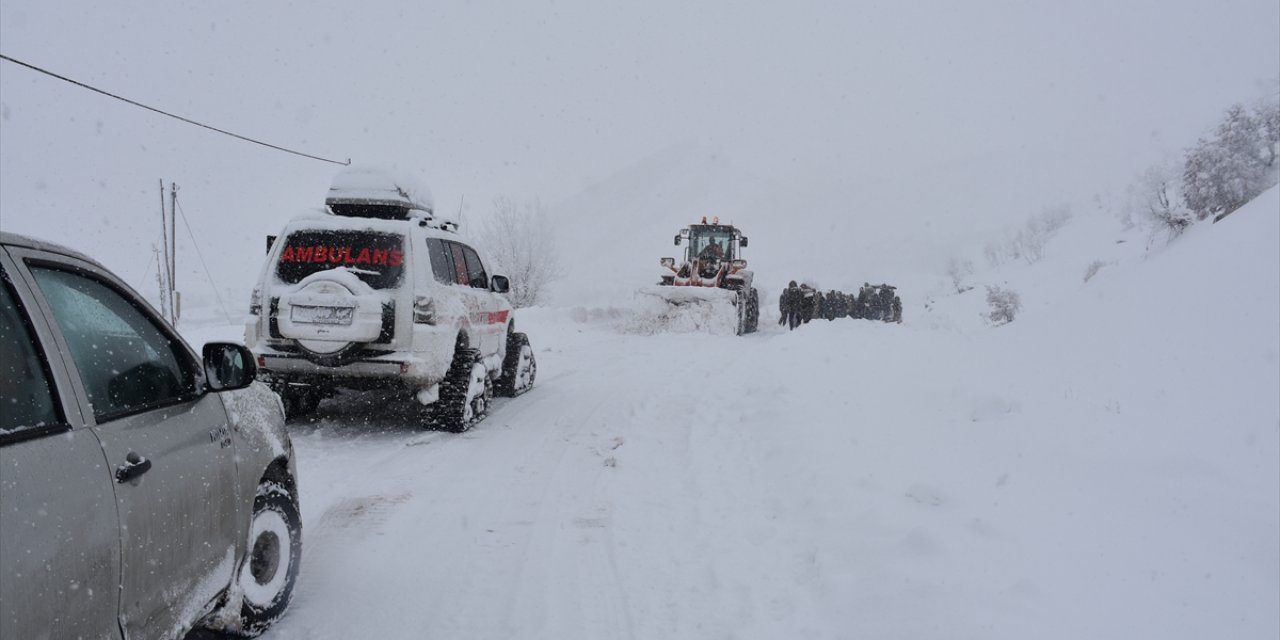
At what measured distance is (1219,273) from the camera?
374 inches

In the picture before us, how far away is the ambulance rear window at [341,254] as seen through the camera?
261 inches

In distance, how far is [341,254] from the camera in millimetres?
6637

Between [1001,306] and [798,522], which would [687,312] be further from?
[798,522]

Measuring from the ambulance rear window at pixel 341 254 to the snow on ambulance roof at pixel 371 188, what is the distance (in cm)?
105

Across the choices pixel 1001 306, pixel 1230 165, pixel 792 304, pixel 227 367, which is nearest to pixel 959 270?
pixel 1001 306

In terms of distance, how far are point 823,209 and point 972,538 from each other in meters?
125

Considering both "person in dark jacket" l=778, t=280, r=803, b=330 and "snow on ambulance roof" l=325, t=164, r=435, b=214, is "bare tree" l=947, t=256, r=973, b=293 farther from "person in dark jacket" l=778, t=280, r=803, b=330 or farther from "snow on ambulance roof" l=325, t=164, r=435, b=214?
"snow on ambulance roof" l=325, t=164, r=435, b=214

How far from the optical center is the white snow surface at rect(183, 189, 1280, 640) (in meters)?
3.41

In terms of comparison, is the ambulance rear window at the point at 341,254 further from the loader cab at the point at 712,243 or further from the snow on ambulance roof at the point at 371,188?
the loader cab at the point at 712,243

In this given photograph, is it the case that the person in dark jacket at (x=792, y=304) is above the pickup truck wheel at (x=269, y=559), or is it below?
above

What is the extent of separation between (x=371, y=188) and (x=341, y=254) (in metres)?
1.32

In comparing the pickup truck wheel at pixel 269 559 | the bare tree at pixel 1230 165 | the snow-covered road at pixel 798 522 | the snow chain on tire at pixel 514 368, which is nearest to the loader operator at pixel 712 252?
the bare tree at pixel 1230 165

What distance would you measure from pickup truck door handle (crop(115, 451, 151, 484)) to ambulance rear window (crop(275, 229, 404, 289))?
4.49 m

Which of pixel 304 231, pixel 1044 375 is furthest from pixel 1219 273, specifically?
pixel 304 231
